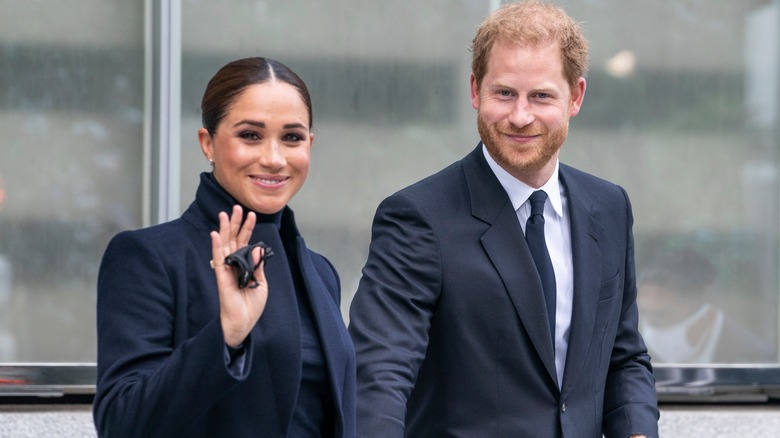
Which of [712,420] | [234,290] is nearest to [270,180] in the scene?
[234,290]

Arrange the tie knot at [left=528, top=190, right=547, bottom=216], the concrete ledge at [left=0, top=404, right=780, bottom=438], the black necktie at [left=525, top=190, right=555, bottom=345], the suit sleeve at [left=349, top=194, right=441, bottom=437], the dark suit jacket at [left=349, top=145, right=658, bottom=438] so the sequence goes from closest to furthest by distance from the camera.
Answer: the suit sleeve at [left=349, top=194, right=441, bottom=437] → the dark suit jacket at [left=349, top=145, right=658, bottom=438] → the black necktie at [left=525, top=190, right=555, bottom=345] → the tie knot at [left=528, top=190, right=547, bottom=216] → the concrete ledge at [left=0, top=404, right=780, bottom=438]

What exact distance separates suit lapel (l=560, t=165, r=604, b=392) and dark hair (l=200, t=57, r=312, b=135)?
111cm

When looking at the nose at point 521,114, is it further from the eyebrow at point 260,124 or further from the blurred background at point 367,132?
the blurred background at point 367,132

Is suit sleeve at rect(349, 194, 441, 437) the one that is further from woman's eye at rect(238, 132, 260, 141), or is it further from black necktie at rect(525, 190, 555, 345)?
woman's eye at rect(238, 132, 260, 141)

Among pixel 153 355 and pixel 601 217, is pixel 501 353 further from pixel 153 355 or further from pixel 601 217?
pixel 153 355

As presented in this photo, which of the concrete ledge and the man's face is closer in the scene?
the man's face

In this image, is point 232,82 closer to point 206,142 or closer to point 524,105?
point 206,142

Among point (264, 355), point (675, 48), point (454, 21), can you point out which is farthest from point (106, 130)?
point (264, 355)

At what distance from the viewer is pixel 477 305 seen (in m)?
3.54

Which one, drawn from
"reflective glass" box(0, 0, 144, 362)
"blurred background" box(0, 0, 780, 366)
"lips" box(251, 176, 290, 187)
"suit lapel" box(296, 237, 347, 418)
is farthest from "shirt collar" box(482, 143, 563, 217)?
"reflective glass" box(0, 0, 144, 362)

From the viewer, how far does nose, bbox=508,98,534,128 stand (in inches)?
141

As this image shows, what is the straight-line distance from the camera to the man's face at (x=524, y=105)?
3.62 m

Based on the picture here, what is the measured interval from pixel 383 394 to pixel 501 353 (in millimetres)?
388

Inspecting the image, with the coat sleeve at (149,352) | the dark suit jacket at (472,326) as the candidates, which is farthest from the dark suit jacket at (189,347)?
the dark suit jacket at (472,326)
